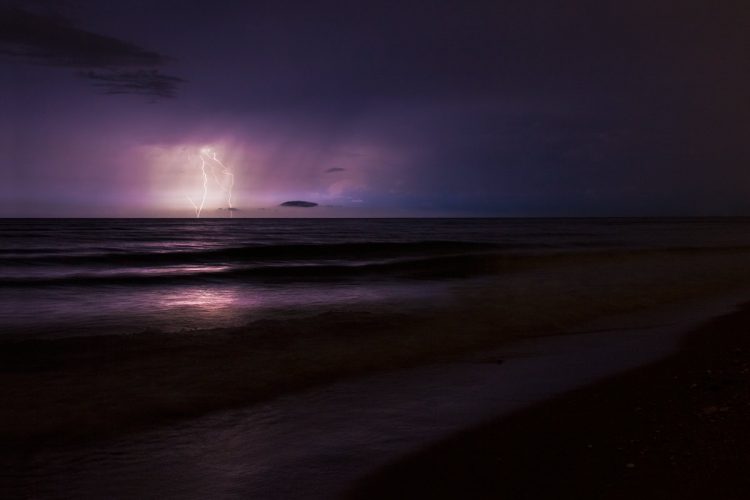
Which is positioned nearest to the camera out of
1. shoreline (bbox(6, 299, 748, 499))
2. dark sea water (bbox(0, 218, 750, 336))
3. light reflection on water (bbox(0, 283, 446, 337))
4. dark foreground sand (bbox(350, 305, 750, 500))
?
dark foreground sand (bbox(350, 305, 750, 500))

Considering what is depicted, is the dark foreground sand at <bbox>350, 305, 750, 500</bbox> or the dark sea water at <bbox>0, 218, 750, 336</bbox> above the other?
the dark foreground sand at <bbox>350, 305, 750, 500</bbox>

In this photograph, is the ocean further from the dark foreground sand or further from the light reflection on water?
the dark foreground sand

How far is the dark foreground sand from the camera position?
392 cm

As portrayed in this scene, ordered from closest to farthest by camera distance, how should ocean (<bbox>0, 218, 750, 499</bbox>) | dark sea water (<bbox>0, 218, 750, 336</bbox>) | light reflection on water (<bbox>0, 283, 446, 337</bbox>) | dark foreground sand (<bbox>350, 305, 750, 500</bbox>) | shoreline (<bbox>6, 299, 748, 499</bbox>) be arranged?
dark foreground sand (<bbox>350, 305, 750, 500</bbox>)
shoreline (<bbox>6, 299, 748, 499</bbox>)
ocean (<bbox>0, 218, 750, 499</bbox>)
light reflection on water (<bbox>0, 283, 446, 337</bbox>)
dark sea water (<bbox>0, 218, 750, 336</bbox>)

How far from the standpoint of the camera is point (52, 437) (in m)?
5.67

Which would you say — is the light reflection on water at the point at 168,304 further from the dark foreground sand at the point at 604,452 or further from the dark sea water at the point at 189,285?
the dark foreground sand at the point at 604,452

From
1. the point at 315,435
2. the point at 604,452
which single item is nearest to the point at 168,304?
the point at 315,435

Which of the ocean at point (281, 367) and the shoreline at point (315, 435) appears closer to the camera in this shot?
the shoreline at point (315, 435)

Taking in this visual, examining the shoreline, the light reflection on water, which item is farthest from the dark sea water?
the shoreline

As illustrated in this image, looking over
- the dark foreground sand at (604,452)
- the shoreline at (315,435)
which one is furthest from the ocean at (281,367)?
the dark foreground sand at (604,452)

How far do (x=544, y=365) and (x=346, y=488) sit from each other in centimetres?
473

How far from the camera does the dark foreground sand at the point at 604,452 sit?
3922mm

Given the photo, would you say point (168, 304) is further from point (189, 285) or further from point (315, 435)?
point (315, 435)

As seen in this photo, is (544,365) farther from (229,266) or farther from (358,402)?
(229,266)
